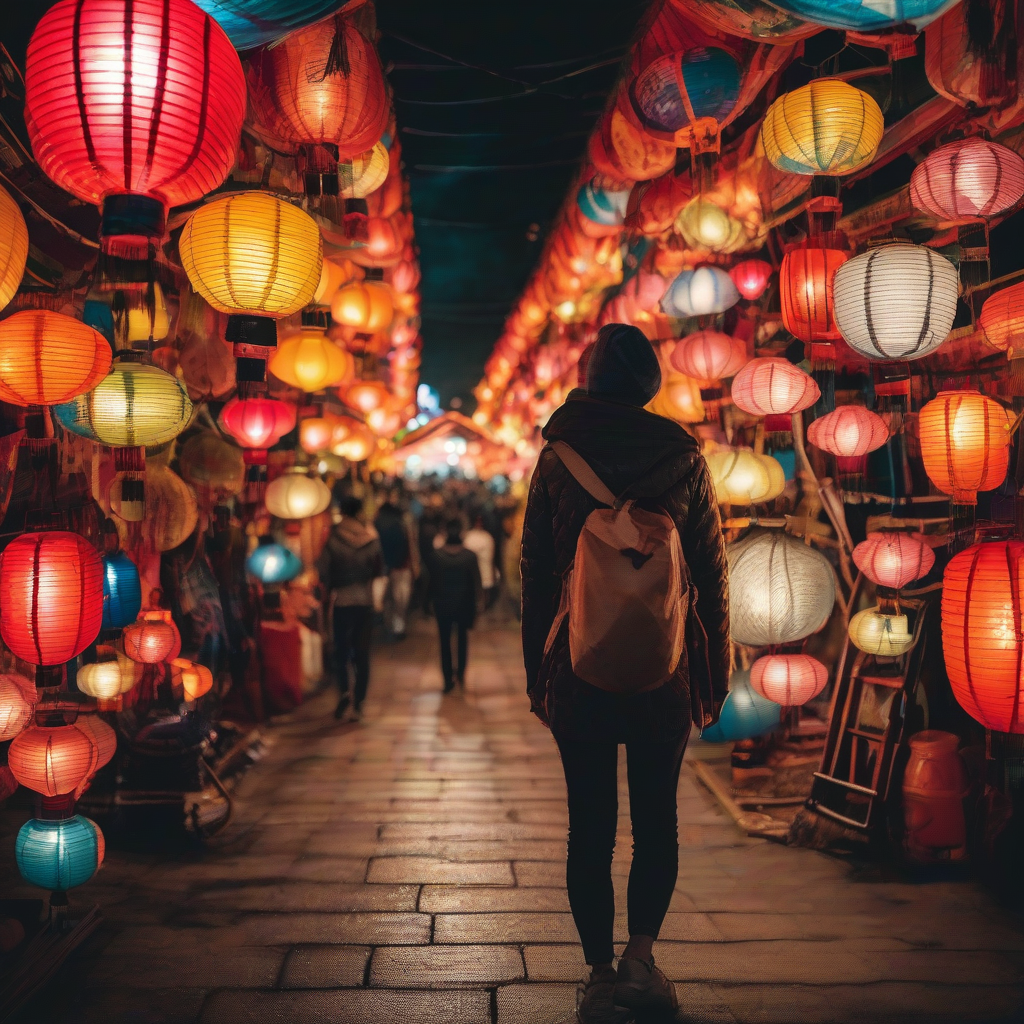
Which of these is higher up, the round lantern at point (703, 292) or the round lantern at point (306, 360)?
the round lantern at point (703, 292)

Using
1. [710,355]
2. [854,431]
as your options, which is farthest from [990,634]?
[710,355]

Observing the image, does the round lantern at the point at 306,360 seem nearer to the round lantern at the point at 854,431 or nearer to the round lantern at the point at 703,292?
the round lantern at the point at 703,292

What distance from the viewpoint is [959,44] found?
3.12 meters

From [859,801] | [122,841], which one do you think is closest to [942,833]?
[859,801]

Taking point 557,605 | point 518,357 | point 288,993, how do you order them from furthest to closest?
point 518,357, point 288,993, point 557,605

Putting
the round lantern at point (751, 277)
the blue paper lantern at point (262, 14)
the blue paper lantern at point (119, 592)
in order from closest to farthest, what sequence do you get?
the blue paper lantern at point (262, 14)
the blue paper lantern at point (119, 592)
the round lantern at point (751, 277)

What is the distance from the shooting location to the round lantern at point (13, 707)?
334 cm

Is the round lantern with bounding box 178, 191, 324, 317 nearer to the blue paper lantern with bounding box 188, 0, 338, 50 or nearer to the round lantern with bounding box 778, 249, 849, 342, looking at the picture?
the blue paper lantern with bounding box 188, 0, 338, 50

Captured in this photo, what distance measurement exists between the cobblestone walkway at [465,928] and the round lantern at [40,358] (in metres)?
2.25

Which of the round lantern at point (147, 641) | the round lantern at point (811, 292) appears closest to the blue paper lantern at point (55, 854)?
the round lantern at point (147, 641)

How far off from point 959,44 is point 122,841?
18.5 ft

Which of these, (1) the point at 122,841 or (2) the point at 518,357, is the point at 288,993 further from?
(2) the point at 518,357

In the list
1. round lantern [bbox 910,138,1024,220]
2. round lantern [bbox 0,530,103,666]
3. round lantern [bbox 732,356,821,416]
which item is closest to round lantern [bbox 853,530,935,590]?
round lantern [bbox 732,356,821,416]

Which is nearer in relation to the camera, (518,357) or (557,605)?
(557,605)
